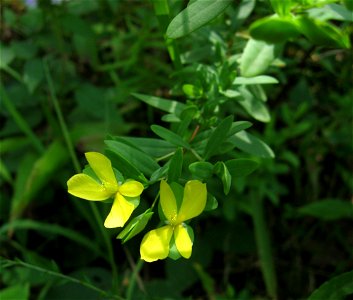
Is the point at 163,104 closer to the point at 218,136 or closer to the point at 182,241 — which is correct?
the point at 218,136

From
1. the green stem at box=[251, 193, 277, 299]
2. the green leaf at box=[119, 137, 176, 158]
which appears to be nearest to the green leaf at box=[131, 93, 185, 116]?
the green leaf at box=[119, 137, 176, 158]

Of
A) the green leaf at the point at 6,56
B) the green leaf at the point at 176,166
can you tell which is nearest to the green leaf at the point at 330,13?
the green leaf at the point at 176,166

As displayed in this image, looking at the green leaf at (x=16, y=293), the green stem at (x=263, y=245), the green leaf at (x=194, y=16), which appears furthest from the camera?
the green stem at (x=263, y=245)

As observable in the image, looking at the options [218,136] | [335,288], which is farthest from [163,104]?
[335,288]

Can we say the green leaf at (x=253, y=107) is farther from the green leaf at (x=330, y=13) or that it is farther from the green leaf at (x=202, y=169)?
the green leaf at (x=202, y=169)

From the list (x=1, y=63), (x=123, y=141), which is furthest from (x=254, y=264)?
(x=1, y=63)

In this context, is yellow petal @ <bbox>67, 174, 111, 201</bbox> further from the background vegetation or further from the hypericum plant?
the background vegetation

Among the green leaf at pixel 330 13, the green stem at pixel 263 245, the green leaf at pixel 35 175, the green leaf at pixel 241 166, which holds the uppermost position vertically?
the green leaf at pixel 330 13
